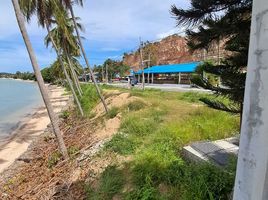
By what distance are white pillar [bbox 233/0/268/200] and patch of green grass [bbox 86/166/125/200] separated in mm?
4675

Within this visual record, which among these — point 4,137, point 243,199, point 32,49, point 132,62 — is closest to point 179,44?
point 132,62

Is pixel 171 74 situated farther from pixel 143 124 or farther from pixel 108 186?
pixel 108 186

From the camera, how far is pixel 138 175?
5922 mm

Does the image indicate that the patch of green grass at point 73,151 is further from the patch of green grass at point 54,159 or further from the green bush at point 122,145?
the green bush at point 122,145

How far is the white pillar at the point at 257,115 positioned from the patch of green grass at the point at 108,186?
15.3 feet

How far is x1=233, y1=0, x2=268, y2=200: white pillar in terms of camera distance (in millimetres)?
1542

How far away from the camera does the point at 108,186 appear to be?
20.1 ft

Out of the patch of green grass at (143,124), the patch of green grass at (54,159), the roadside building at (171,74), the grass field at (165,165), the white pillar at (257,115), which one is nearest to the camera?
the white pillar at (257,115)

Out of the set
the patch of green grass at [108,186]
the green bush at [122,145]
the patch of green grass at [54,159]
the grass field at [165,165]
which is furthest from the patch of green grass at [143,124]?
the patch of green grass at [54,159]

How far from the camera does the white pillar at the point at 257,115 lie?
1.54 m

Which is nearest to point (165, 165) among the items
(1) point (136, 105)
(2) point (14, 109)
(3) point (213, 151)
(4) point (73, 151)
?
(3) point (213, 151)

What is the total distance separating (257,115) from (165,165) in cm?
453

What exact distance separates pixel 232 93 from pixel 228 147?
2.63 metres

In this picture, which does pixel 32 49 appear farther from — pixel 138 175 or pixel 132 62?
pixel 132 62
